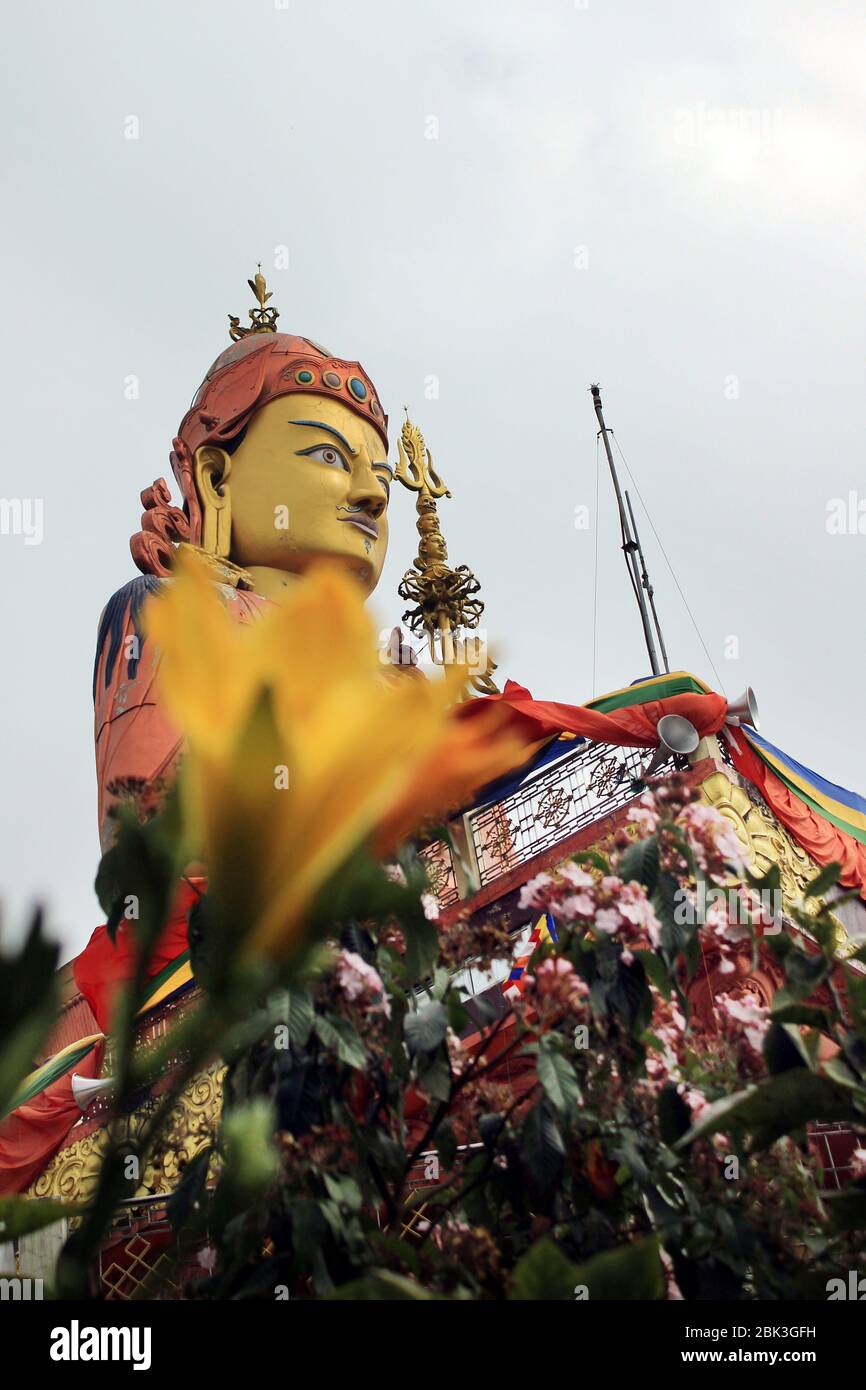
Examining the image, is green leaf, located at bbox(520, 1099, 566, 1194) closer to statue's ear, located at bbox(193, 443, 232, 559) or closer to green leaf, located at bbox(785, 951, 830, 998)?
green leaf, located at bbox(785, 951, 830, 998)

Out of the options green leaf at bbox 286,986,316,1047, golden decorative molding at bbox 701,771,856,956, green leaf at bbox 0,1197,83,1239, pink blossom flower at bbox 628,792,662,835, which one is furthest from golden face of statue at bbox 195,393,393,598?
green leaf at bbox 0,1197,83,1239

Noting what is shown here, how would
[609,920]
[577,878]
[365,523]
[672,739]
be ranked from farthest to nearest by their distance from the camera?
[365,523] → [672,739] → [577,878] → [609,920]

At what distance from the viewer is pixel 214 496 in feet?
35.4

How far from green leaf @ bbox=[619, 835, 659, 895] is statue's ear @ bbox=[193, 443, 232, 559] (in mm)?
7885

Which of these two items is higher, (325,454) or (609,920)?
(325,454)

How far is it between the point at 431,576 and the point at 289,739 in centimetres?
1088

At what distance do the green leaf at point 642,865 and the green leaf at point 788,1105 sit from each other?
92 cm

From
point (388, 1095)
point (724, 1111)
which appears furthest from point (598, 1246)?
point (724, 1111)

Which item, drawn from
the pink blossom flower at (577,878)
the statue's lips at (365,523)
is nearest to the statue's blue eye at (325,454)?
the statue's lips at (365,523)

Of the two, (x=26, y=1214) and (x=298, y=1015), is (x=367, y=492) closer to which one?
(x=298, y=1015)

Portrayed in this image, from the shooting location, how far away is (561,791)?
23.9 ft

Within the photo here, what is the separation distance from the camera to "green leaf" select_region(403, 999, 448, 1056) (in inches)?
110

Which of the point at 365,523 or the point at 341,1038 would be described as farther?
the point at 365,523

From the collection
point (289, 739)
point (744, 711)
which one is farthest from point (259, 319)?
point (289, 739)
